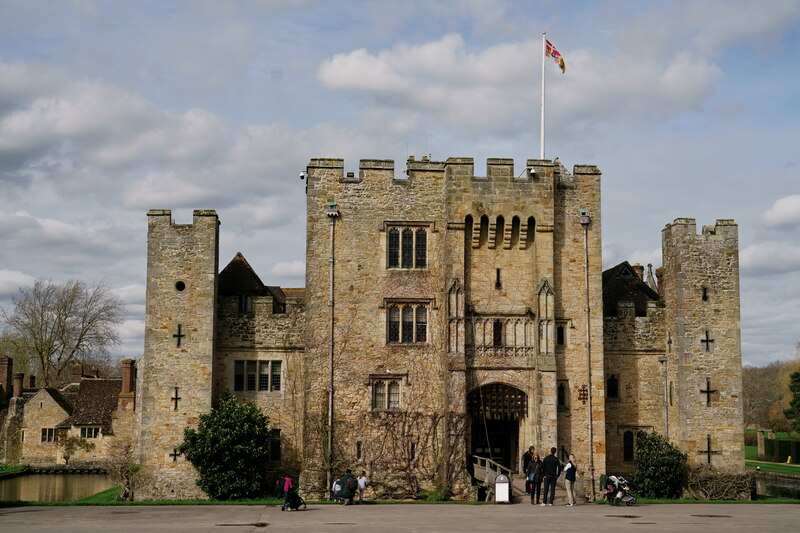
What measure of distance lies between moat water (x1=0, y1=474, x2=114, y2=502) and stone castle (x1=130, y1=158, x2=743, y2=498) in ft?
46.2

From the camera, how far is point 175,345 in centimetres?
3497

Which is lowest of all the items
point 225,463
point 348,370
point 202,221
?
point 225,463

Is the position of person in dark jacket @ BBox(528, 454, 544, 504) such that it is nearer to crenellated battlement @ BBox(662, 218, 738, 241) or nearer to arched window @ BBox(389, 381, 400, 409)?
arched window @ BBox(389, 381, 400, 409)

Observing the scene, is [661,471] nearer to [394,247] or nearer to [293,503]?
[394,247]

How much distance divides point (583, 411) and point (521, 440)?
8.71ft

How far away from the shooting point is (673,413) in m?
36.0

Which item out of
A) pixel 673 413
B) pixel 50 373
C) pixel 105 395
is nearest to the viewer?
pixel 673 413

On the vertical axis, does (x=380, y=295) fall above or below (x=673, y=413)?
above

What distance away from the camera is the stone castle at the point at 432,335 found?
113 ft

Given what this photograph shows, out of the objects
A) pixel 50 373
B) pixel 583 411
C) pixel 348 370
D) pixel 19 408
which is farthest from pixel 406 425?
pixel 50 373

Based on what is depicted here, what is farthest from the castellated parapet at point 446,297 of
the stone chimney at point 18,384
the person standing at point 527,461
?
the stone chimney at point 18,384

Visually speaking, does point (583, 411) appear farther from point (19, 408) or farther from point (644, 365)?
Answer: point (19, 408)

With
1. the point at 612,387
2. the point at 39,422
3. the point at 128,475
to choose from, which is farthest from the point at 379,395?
the point at 39,422

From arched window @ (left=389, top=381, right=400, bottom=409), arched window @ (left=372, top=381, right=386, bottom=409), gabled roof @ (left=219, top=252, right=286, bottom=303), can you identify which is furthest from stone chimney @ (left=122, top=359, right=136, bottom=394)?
arched window @ (left=389, top=381, right=400, bottom=409)
